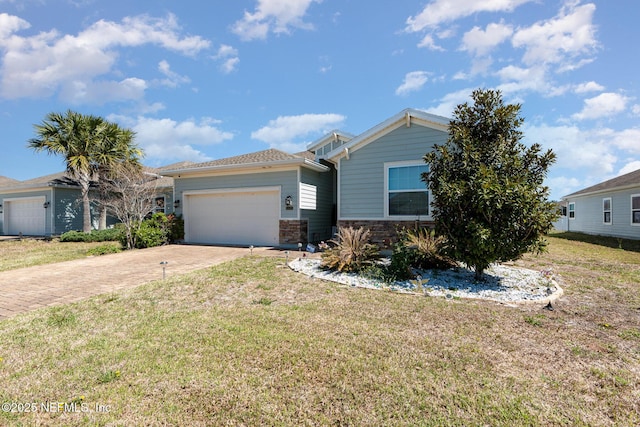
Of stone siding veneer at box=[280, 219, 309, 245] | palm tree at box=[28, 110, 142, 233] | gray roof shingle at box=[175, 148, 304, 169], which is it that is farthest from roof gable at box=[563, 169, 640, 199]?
palm tree at box=[28, 110, 142, 233]

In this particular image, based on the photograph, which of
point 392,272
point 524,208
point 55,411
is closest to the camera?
point 55,411

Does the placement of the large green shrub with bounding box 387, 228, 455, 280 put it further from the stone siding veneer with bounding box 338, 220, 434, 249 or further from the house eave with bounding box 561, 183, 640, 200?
the house eave with bounding box 561, 183, 640, 200

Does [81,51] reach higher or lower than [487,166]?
higher

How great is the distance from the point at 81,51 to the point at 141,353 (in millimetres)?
13300

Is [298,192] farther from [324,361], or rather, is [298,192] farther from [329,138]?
[324,361]

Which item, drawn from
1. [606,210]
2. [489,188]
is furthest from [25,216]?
[606,210]

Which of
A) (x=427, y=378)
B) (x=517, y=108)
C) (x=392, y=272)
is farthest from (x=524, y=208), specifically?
(x=427, y=378)

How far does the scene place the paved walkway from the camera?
206 inches

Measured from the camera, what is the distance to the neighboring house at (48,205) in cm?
1755

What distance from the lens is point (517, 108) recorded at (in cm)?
602

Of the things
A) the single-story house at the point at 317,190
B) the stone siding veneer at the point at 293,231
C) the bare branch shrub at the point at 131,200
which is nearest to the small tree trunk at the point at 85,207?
the bare branch shrub at the point at 131,200

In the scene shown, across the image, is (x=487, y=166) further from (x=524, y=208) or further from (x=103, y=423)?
(x=103, y=423)

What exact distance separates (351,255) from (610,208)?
19.3m

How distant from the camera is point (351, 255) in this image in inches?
280
